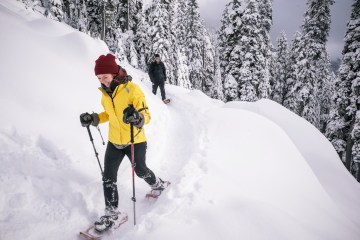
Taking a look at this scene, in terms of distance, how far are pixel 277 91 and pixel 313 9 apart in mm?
11824

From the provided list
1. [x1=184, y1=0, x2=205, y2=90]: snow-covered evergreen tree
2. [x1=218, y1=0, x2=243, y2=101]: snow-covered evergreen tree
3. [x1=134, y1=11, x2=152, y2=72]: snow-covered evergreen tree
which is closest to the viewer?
[x1=218, y1=0, x2=243, y2=101]: snow-covered evergreen tree

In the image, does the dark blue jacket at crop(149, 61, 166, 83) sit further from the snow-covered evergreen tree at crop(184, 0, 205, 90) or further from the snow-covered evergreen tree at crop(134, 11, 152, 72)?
the snow-covered evergreen tree at crop(184, 0, 205, 90)

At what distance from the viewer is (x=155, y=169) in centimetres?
593

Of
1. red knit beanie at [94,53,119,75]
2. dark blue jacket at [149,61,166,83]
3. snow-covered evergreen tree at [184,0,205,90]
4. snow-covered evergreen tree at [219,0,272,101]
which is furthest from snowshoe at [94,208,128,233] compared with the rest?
snow-covered evergreen tree at [184,0,205,90]

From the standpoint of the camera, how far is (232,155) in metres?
5.62

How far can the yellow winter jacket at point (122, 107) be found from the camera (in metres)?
3.47

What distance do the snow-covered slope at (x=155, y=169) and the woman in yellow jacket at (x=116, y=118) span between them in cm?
57

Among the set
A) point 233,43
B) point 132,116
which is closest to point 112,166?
point 132,116

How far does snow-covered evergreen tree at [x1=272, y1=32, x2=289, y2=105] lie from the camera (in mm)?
33750

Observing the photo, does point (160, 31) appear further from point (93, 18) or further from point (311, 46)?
point (311, 46)

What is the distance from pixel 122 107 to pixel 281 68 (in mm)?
34579

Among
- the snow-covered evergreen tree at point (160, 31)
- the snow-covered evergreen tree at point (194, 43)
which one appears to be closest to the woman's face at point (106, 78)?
the snow-covered evergreen tree at point (160, 31)

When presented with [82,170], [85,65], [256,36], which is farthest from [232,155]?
[256,36]

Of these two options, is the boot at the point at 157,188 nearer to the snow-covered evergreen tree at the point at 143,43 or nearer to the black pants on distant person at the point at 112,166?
the black pants on distant person at the point at 112,166
